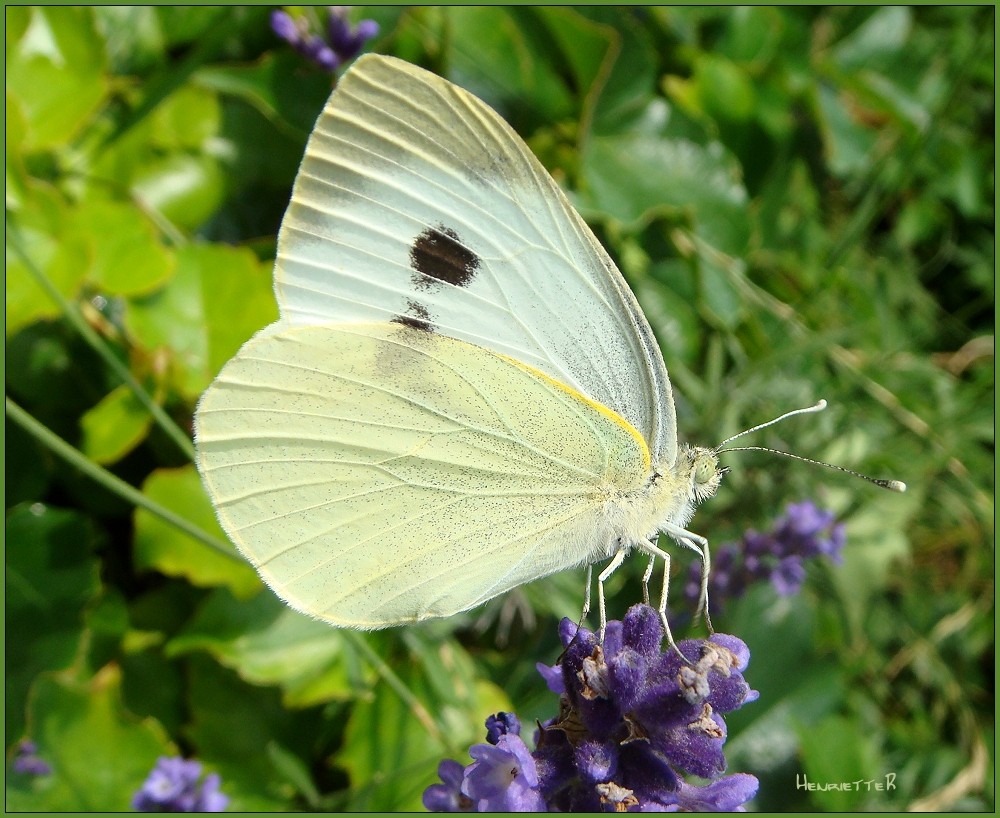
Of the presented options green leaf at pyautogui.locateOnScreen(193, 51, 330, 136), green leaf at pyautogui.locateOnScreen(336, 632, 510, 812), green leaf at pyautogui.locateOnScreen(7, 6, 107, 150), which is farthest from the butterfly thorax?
green leaf at pyautogui.locateOnScreen(7, 6, 107, 150)

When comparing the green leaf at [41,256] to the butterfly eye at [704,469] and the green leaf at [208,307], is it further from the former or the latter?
the butterfly eye at [704,469]

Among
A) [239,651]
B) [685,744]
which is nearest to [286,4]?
[239,651]

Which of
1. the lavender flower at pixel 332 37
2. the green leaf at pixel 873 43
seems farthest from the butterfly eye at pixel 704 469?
the green leaf at pixel 873 43

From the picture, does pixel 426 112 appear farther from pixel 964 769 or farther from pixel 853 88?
pixel 964 769

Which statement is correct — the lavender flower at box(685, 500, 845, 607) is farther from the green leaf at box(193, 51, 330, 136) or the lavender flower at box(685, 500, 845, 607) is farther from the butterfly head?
the green leaf at box(193, 51, 330, 136)

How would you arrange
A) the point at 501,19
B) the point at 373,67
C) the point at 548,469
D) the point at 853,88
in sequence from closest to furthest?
1. the point at 373,67
2. the point at 548,469
3. the point at 501,19
4. the point at 853,88
